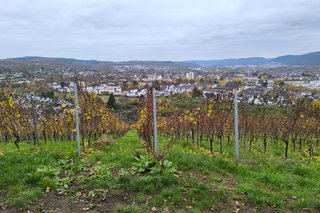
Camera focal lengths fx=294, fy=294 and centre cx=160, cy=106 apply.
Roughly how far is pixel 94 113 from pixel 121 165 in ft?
24.2

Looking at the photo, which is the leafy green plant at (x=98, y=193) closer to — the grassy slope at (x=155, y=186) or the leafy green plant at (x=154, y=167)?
the grassy slope at (x=155, y=186)

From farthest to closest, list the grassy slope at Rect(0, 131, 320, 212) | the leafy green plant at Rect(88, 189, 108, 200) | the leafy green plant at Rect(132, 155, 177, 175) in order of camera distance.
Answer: the leafy green plant at Rect(132, 155, 177, 175) → the leafy green plant at Rect(88, 189, 108, 200) → the grassy slope at Rect(0, 131, 320, 212)

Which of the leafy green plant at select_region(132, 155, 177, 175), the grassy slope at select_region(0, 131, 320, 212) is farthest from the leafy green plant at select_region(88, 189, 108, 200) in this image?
the leafy green plant at select_region(132, 155, 177, 175)

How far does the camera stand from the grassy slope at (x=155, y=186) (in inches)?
231

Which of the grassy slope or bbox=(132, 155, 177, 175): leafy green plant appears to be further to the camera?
bbox=(132, 155, 177, 175): leafy green plant

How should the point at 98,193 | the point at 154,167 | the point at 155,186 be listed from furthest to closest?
1. the point at 154,167
2. the point at 155,186
3. the point at 98,193

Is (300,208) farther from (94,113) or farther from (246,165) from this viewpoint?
(94,113)

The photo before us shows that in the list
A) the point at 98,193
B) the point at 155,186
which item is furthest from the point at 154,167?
the point at 98,193

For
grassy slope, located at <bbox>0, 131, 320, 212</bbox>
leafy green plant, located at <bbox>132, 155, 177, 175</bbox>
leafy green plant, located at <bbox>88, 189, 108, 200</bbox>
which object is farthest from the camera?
leafy green plant, located at <bbox>132, 155, 177, 175</bbox>

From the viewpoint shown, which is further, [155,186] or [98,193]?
[155,186]

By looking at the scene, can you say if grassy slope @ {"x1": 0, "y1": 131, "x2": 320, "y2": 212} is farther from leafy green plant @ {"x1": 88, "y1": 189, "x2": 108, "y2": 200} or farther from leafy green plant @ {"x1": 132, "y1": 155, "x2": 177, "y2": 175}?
leafy green plant @ {"x1": 132, "y1": 155, "x2": 177, "y2": 175}

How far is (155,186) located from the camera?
645 centimetres

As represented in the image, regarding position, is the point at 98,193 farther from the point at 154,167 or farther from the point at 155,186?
the point at 154,167

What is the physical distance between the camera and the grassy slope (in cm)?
586
